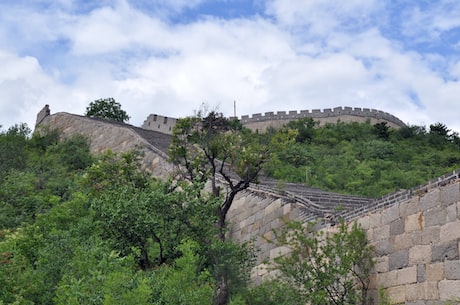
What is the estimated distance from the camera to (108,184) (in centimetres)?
1432

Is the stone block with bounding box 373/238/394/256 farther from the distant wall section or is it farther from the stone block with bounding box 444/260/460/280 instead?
the distant wall section

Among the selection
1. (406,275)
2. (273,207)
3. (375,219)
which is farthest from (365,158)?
(406,275)

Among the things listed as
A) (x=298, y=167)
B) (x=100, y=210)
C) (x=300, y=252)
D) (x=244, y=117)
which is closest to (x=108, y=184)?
(x=100, y=210)

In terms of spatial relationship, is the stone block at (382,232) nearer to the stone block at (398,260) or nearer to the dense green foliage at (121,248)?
the stone block at (398,260)

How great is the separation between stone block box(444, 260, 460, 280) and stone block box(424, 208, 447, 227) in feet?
1.90

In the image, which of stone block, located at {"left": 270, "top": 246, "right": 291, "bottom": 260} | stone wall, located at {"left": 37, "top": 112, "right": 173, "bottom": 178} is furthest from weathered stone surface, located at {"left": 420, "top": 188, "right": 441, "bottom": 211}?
stone wall, located at {"left": 37, "top": 112, "right": 173, "bottom": 178}

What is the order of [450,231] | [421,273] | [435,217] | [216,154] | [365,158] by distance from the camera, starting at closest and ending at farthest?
1. [450,231]
2. [435,217]
3. [421,273]
4. [216,154]
5. [365,158]

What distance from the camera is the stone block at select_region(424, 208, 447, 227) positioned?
28.6 ft

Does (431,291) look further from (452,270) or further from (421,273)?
(452,270)

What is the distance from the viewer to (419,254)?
29.8 feet

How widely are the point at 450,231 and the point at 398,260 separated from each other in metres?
1.14

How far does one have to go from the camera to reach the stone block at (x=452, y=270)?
327 inches

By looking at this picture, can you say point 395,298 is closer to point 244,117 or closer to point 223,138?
point 223,138

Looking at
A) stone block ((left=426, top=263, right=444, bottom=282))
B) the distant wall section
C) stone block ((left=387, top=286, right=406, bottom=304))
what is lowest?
stone block ((left=387, top=286, right=406, bottom=304))
